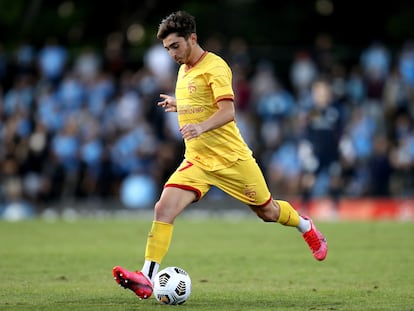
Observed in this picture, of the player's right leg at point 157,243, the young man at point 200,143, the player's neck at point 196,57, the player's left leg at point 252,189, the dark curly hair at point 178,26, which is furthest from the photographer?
the player's left leg at point 252,189

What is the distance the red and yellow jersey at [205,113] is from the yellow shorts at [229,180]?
0.07 metres

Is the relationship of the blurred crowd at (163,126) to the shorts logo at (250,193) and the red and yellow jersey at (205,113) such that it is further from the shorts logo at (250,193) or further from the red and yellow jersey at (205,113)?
the red and yellow jersey at (205,113)

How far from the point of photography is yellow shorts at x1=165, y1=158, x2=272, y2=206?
9438 mm

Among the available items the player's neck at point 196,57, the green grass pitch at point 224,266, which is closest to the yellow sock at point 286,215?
the green grass pitch at point 224,266

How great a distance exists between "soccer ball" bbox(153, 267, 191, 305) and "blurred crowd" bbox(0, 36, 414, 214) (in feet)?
44.3

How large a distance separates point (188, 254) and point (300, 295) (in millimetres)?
4257

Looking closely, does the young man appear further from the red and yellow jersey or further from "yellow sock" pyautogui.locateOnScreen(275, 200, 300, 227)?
"yellow sock" pyautogui.locateOnScreen(275, 200, 300, 227)

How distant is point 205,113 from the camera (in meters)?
9.46

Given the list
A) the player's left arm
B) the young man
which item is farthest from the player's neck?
the player's left arm

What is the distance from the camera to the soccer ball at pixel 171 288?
8891mm

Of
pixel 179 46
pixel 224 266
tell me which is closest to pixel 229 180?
pixel 179 46

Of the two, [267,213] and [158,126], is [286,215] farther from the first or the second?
[158,126]

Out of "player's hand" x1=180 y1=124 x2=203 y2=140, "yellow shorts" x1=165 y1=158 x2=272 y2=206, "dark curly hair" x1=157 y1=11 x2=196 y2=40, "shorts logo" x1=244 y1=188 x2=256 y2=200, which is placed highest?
"dark curly hair" x1=157 y1=11 x2=196 y2=40

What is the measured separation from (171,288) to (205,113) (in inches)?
65.6
